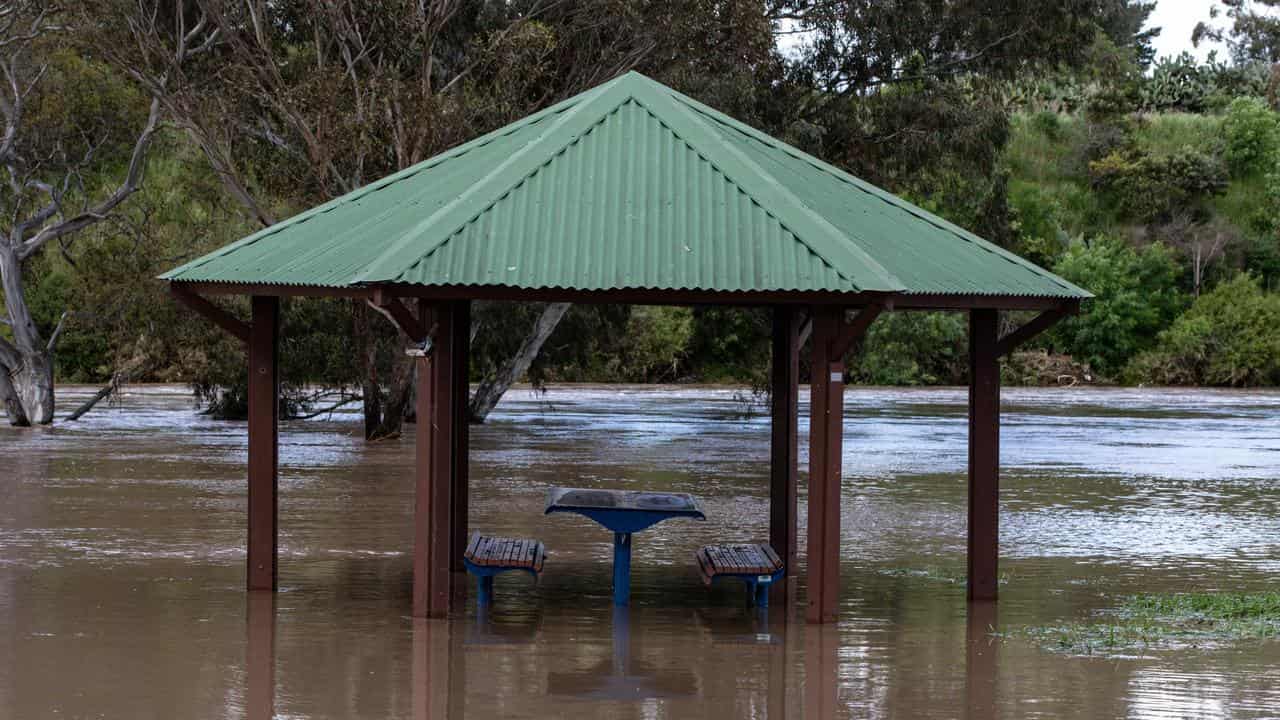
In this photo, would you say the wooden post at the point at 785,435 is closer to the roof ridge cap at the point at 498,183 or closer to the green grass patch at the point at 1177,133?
the roof ridge cap at the point at 498,183

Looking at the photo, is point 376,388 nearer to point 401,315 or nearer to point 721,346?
point 401,315

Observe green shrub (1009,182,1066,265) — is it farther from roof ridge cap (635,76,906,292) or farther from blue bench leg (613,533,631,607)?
blue bench leg (613,533,631,607)

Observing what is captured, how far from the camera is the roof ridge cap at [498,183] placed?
9852 millimetres

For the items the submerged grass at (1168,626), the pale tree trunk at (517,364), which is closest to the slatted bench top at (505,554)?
the submerged grass at (1168,626)

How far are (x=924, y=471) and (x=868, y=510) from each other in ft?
18.3

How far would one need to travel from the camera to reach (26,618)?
1096 centimetres

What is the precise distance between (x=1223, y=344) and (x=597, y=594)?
47.5 m

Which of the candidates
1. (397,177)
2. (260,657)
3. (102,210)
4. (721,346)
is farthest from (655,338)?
(260,657)

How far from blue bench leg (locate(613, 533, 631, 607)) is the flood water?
145mm

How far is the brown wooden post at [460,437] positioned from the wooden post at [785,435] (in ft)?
7.34

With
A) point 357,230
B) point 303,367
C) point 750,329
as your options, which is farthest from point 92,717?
point 750,329

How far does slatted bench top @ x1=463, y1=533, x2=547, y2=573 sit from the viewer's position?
36.0ft

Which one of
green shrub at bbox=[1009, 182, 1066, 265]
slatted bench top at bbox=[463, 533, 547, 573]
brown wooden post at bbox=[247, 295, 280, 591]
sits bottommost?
slatted bench top at bbox=[463, 533, 547, 573]

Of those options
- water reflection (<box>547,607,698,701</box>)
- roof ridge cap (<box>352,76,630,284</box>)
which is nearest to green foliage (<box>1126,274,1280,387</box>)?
roof ridge cap (<box>352,76,630,284</box>)
